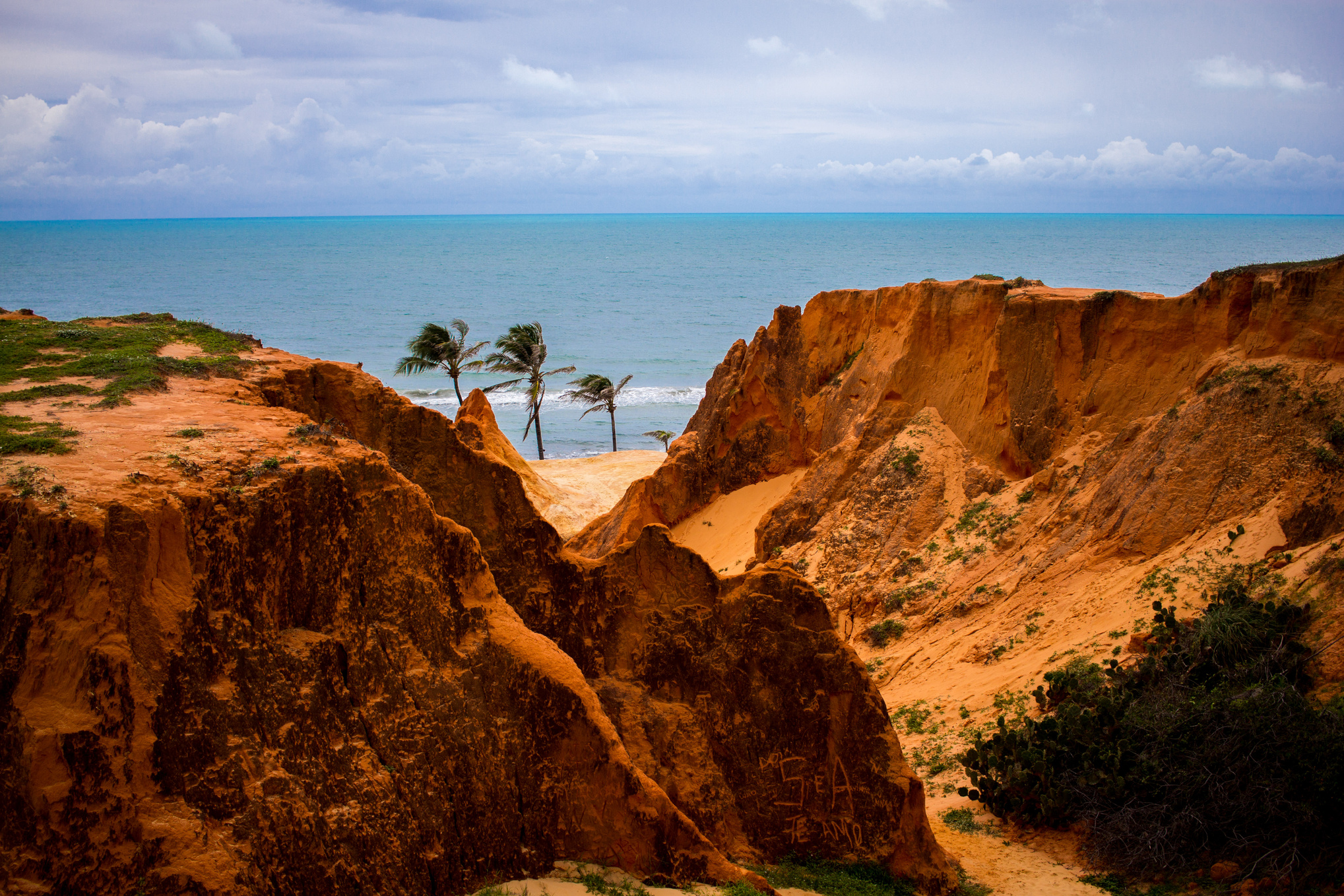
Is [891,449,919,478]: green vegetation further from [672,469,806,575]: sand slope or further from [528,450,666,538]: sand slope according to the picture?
[528,450,666,538]: sand slope

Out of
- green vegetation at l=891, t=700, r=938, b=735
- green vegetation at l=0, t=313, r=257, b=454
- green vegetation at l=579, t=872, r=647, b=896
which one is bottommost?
green vegetation at l=891, t=700, r=938, b=735

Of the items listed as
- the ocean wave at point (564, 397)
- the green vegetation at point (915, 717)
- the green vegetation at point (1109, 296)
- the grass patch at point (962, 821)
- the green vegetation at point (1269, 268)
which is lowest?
the grass patch at point (962, 821)

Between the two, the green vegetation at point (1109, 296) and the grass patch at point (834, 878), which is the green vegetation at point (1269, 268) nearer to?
the green vegetation at point (1109, 296)

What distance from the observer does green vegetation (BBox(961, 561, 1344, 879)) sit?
1203 cm

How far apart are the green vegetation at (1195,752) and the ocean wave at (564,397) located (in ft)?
173

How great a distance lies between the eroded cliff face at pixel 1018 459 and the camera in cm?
1692

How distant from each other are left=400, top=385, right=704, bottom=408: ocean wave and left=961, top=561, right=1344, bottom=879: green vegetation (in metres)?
52.7

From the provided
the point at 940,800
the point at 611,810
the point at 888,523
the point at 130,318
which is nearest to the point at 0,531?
the point at 611,810

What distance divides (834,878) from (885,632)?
31.8ft

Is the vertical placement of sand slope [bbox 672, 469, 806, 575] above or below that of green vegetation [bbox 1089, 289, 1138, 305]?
below

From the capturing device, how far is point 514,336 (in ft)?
143

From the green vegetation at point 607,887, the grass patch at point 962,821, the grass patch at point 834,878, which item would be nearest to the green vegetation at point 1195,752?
the grass patch at point 962,821

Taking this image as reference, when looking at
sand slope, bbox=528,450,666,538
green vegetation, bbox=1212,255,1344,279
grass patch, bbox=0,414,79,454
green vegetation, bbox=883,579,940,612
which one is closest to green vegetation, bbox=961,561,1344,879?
green vegetation, bbox=883,579,940,612

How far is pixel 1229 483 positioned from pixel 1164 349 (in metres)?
4.02
